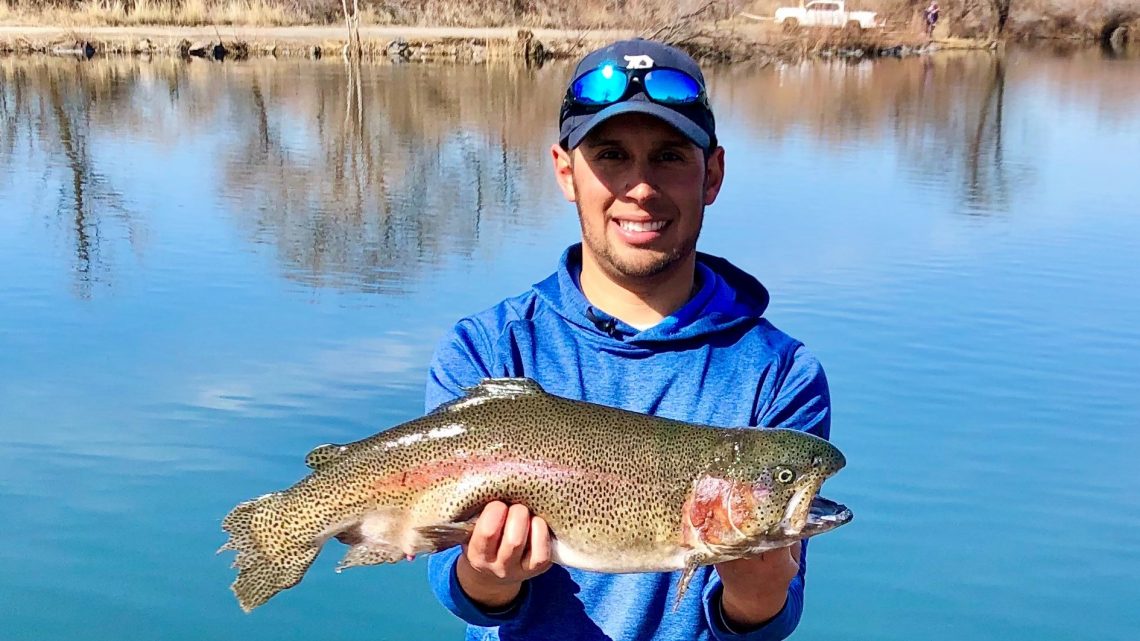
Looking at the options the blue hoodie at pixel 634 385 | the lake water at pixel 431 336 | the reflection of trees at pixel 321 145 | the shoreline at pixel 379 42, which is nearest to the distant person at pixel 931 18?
the shoreline at pixel 379 42

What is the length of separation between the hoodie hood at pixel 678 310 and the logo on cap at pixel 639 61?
584 mm

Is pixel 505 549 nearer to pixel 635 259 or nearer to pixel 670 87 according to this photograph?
pixel 635 259

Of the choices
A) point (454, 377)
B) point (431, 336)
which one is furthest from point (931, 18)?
point (454, 377)

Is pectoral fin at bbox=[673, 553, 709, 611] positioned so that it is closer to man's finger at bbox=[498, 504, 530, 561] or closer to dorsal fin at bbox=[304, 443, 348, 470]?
man's finger at bbox=[498, 504, 530, 561]

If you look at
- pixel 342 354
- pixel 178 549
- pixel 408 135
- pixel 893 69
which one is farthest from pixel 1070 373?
pixel 893 69

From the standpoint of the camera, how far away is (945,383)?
8.30m

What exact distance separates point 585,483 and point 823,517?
1.83 ft

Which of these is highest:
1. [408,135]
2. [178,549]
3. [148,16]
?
[148,16]

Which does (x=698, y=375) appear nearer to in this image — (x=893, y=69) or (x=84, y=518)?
(x=84, y=518)

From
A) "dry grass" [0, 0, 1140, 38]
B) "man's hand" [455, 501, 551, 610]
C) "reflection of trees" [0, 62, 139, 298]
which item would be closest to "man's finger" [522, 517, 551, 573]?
"man's hand" [455, 501, 551, 610]

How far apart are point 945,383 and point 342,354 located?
4499mm

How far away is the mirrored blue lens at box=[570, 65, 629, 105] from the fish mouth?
3.67 ft

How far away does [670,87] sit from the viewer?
2.87 meters

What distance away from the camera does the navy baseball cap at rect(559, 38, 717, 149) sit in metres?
2.83
